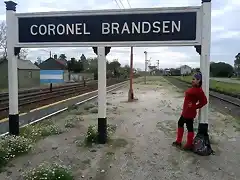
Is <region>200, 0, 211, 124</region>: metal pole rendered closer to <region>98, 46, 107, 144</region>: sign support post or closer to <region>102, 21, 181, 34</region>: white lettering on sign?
<region>102, 21, 181, 34</region>: white lettering on sign

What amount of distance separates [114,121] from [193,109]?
4696 mm

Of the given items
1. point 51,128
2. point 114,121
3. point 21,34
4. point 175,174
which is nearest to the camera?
point 175,174

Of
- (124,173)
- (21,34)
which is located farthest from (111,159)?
(21,34)

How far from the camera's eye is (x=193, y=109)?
20.5ft

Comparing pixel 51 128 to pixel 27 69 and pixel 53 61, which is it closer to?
pixel 27 69

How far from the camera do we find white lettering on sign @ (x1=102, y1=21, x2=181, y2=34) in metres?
6.26

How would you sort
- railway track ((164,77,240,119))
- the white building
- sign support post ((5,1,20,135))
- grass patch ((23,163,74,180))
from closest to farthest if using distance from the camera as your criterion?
grass patch ((23,163,74,180))
sign support post ((5,1,20,135))
railway track ((164,77,240,119))
the white building

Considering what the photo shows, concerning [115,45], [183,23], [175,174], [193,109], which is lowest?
[175,174]

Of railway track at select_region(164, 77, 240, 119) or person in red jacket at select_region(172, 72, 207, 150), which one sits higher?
person in red jacket at select_region(172, 72, 207, 150)

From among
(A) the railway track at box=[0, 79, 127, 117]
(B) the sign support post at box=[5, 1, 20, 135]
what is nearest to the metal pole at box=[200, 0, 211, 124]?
(B) the sign support post at box=[5, 1, 20, 135]

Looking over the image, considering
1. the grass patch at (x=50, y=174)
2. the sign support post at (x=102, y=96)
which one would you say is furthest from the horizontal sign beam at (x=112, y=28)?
the grass patch at (x=50, y=174)

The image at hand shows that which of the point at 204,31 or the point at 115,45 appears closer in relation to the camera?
the point at 204,31

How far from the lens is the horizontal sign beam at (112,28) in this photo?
6.23m

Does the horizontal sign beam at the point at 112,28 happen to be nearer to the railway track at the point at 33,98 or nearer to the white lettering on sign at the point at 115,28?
the white lettering on sign at the point at 115,28
